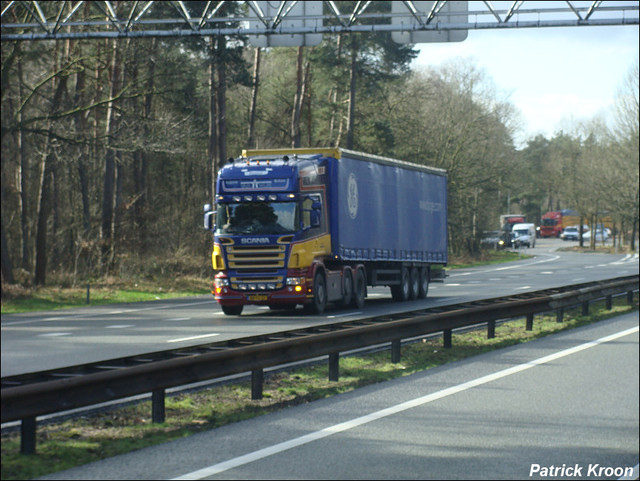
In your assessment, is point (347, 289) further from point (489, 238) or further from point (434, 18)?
point (489, 238)

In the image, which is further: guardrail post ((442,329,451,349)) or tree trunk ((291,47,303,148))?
tree trunk ((291,47,303,148))

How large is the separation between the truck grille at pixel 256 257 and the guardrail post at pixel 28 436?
14.7 m

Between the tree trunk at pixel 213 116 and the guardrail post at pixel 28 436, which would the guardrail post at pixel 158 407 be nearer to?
the guardrail post at pixel 28 436

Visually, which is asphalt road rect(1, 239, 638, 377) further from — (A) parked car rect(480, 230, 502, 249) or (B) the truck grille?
(A) parked car rect(480, 230, 502, 249)

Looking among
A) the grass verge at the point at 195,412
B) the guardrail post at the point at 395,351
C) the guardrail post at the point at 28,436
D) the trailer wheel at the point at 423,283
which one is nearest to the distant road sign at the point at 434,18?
the grass verge at the point at 195,412

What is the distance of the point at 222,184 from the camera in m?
22.6

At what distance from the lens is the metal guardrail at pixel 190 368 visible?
7281 mm

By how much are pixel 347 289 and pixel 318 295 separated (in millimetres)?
1906

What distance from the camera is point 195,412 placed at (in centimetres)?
923

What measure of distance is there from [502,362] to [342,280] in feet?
36.0

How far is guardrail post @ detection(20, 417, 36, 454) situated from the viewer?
732cm

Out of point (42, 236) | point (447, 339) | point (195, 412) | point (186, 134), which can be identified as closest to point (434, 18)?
point (447, 339)

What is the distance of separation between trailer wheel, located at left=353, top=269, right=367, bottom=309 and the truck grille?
11.2 ft

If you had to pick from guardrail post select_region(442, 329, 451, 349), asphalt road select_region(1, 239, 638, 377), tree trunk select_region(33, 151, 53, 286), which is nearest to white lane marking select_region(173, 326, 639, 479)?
guardrail post select_region(442, 329, 451, 349)
